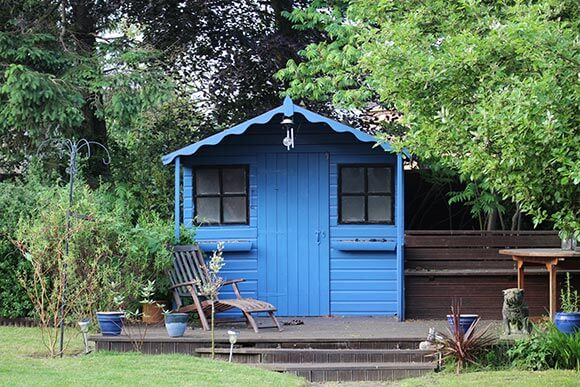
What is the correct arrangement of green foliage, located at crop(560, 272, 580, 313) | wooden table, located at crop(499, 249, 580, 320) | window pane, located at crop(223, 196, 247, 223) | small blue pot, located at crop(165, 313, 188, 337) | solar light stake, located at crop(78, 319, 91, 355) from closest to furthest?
solar light stake, located at crop(78, 319, 91, 355), small blue pot, located at crop(165, 313, 188, 337), wooden table, located at crop(499, 249, 580, 320), green foliage, located at crop(560, 272, 580, 313), window pane, located at crop(223, 196, 247, 223)

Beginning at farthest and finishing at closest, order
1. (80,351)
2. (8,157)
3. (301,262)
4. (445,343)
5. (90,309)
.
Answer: (8,157) < (301,262) < (90,309) < (80,351) < (445,343)

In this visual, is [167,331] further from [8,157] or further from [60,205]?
[8,157]

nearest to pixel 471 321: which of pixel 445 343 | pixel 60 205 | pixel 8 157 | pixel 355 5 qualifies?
pixel 445 343

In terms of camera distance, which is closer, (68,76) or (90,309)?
(90,309)

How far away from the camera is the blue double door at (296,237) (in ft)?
35.2

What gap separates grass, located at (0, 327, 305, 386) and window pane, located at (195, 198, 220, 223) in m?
2.77

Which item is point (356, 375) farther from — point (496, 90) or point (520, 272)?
point (496, 90)

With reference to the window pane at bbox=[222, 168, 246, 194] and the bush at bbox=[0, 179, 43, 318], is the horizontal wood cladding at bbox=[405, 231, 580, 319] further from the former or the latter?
the bush at bbox=[0, 179, 43, 318]

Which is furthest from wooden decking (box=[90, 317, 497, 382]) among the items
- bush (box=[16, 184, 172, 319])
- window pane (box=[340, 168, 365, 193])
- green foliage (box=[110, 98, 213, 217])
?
green foliage (box=[110, 98, 213, 217])

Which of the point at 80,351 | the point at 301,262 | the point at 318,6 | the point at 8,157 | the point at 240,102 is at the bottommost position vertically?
the point at 80,351

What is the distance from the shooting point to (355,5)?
10039 mm

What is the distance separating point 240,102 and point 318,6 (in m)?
2.25

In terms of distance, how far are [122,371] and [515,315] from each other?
3950 mm

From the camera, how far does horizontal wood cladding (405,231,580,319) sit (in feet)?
34.8
